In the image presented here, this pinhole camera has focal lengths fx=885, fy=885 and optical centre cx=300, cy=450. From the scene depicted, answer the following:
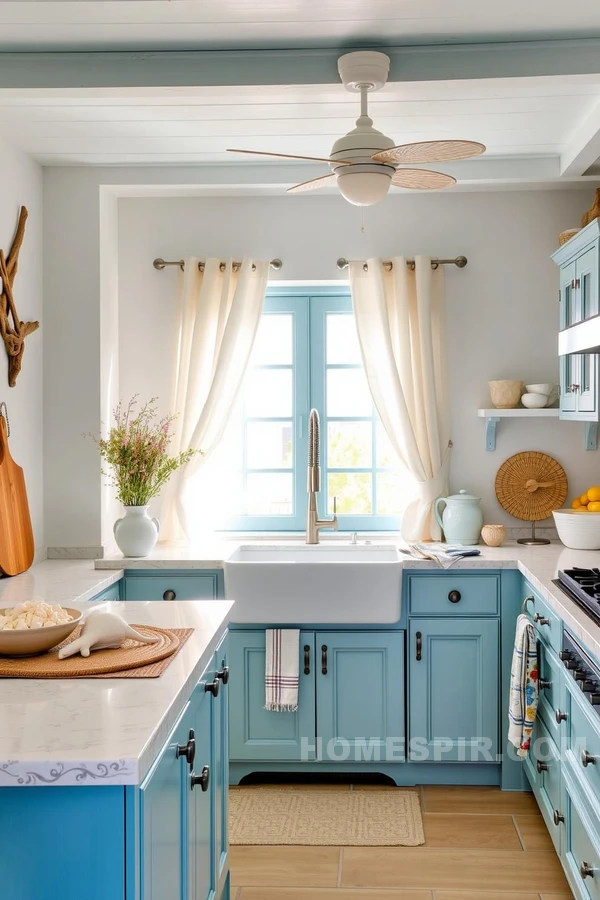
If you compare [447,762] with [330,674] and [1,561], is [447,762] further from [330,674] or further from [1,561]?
[1,561]

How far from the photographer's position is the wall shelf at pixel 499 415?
12.3 ft

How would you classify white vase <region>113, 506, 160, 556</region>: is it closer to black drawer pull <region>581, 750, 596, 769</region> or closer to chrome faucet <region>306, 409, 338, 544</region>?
chrome faucet <region>306, 409, 338, 544</region>

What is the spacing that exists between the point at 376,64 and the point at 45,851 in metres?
2.25

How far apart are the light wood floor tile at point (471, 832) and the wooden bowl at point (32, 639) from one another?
1763 mm

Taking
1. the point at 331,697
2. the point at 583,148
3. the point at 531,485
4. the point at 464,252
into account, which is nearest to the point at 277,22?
the point at 583,148

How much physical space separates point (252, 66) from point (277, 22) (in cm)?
22

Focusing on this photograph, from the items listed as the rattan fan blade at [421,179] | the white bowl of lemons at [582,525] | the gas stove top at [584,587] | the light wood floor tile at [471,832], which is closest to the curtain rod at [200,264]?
the rattan fan blade at [421,179]

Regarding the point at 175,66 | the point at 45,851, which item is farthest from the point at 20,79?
the point at 45,851

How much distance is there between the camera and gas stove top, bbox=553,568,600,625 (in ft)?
7.86

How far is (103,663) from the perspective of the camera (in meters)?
1.82

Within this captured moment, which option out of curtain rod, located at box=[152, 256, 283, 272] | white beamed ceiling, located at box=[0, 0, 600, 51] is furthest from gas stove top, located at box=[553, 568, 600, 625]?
curtain rod, located at box=[152, 256, 283, 272]

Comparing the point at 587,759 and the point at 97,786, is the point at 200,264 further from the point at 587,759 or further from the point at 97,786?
the point at 97,786

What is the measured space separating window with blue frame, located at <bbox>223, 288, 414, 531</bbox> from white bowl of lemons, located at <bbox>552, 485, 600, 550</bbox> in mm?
829

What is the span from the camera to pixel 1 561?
3.16m
